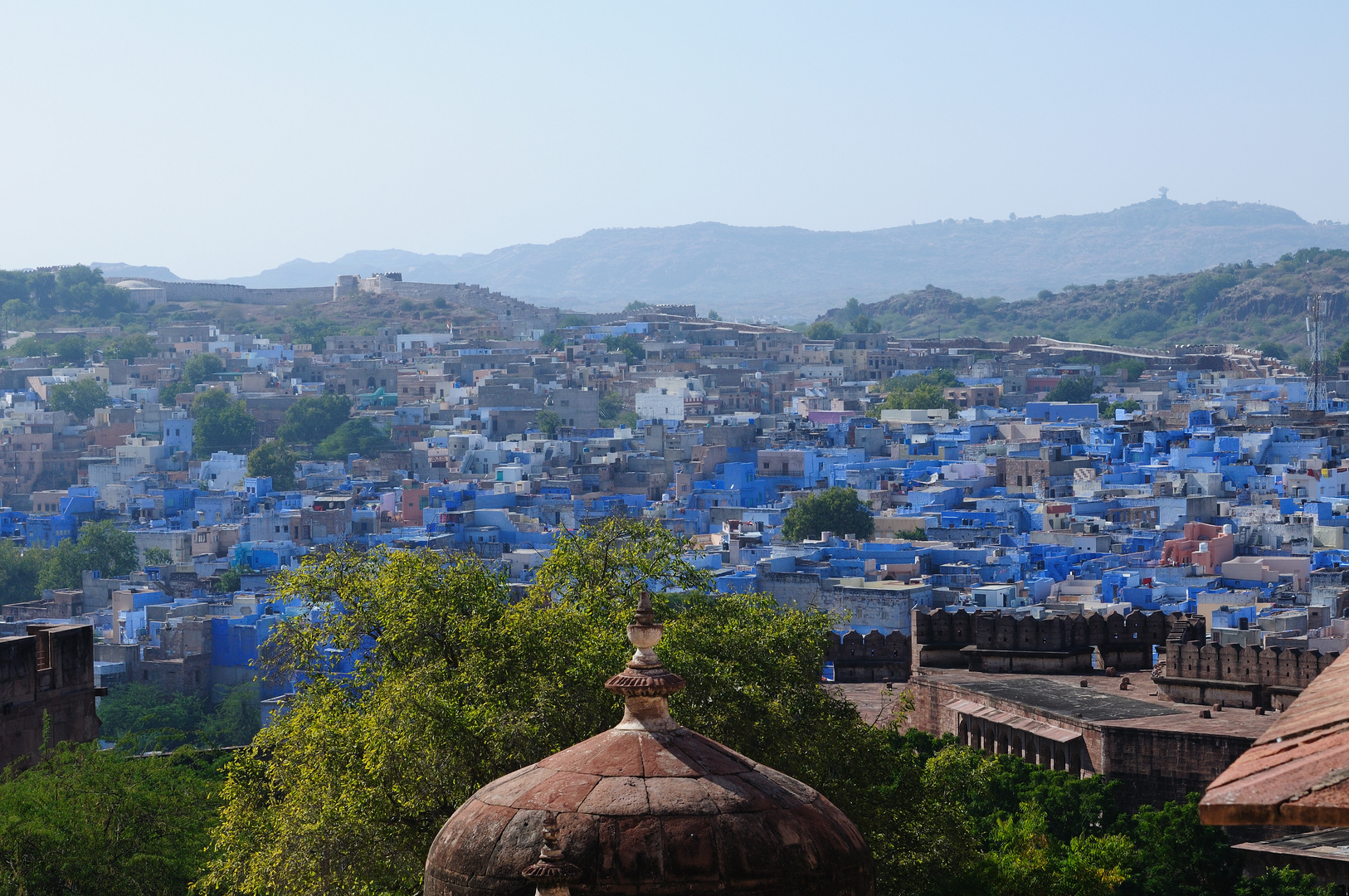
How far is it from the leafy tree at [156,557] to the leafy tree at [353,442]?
73.3 ft

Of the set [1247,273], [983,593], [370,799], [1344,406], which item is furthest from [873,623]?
[1247,273]

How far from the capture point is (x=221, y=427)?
266 feet

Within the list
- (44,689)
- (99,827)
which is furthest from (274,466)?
(99,827)

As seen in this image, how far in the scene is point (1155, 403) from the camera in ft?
282

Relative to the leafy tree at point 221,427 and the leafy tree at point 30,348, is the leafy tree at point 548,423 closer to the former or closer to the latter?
the leafy tree at point 221,427

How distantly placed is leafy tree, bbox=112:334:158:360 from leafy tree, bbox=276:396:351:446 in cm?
1849

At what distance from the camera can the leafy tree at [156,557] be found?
55.4m

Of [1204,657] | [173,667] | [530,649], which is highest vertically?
[530,649]

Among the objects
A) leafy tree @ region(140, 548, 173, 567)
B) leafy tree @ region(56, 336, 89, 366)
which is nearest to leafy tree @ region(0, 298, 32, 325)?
leafy tree @ region(56, 336, 89, 366)

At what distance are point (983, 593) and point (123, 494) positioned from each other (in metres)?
34.3

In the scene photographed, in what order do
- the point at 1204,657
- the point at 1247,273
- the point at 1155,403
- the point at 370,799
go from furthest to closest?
the point at 1247,273 → the point at 1155,403 → the point at 1204,657 → the point at 370,799

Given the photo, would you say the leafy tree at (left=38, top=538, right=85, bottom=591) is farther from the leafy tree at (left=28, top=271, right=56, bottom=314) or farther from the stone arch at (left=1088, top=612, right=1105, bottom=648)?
the leafy tree at (left=28, top=271, right=56, bottom=314)

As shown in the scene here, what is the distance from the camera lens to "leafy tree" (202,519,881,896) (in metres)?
12.5

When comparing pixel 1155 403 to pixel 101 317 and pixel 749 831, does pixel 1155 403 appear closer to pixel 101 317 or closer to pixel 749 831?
pixel 101 317
